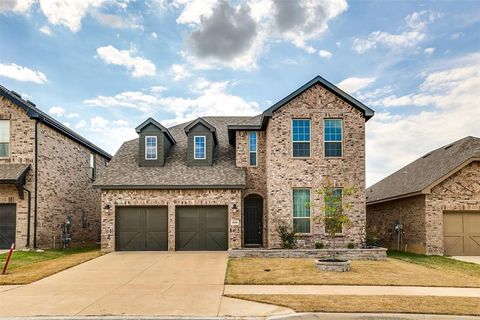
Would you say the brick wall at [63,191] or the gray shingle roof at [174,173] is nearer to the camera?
the gray shingle roof at [174,173]

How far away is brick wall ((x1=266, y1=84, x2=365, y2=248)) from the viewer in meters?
19.6

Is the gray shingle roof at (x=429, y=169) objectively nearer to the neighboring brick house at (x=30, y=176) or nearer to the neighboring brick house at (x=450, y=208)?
the neighboring brick house at (x=450, y=208)

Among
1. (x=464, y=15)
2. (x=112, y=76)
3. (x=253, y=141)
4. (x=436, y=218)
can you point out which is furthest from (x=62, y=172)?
(x=464, y=15)

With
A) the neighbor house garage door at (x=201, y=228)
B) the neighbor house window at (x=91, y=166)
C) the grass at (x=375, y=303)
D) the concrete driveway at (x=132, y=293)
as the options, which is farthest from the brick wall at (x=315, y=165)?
the neighbor house window at (x=91, y=166)

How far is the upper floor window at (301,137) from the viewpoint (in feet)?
65.9

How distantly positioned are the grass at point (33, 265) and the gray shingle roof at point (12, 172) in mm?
3425

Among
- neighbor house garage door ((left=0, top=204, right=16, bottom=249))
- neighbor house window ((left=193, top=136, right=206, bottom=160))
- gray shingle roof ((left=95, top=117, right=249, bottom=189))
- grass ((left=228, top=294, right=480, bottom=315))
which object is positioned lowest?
grass ((left=228, top=294, right=480, bottom=315))

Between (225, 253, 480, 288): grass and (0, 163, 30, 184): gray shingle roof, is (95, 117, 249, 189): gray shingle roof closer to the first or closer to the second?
(0, 163, 30, 184): gray shingle roof

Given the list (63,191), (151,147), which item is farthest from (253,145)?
(63,191)

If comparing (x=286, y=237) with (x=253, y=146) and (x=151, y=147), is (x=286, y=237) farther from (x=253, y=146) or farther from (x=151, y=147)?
(x=151, y=147)

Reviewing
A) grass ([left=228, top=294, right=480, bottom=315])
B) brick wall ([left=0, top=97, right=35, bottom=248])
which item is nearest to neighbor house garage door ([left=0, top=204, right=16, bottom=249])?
brick wall ([left=0, top=97, right=35, bottom=248])

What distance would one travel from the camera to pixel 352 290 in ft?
35.6

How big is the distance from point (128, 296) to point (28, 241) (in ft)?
41.9

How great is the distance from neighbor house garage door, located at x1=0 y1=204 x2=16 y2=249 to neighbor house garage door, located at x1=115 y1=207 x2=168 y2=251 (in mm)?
5250
